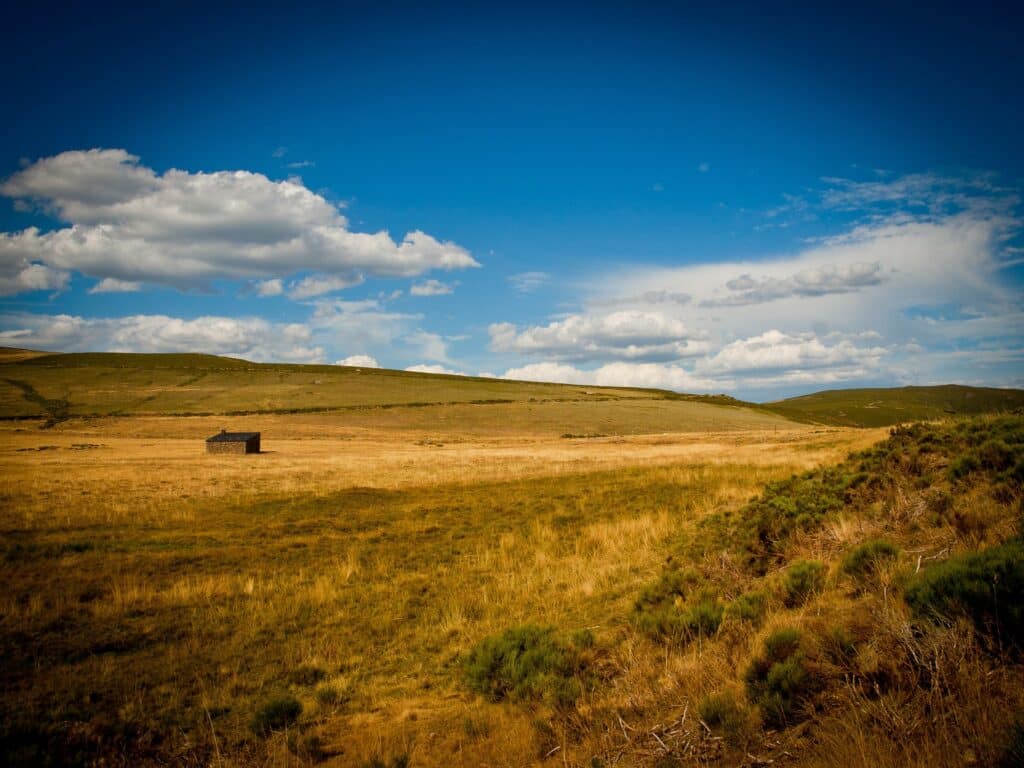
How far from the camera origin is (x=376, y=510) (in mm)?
24062

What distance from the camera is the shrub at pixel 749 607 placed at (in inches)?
317

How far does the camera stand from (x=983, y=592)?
5.39m

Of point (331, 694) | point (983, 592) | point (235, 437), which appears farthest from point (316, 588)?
point (235, 437)

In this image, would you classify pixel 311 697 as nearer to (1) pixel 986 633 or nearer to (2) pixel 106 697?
(2) pixel 106 697

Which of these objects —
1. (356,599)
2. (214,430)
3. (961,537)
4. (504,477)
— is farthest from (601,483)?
(214,430)

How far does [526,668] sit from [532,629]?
4.18 ft

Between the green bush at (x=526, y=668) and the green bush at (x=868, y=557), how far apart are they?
4.26 m

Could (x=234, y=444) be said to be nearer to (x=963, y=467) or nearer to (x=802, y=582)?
(x=802, y=582)

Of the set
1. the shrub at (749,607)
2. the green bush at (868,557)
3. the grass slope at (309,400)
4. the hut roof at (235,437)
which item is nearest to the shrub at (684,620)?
the shrub at (749,607)

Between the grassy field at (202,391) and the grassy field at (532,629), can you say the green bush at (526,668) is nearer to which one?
the grassy field at (532,629)

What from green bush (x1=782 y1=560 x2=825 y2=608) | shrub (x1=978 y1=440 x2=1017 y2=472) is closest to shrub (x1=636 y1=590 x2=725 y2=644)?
green bush (x1=782 y1=560 x2=825 y2=608)

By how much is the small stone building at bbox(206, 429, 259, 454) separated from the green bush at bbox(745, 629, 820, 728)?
5226cm

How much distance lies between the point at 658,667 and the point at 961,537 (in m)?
4.76

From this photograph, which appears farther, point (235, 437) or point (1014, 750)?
point (235, 437)
